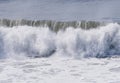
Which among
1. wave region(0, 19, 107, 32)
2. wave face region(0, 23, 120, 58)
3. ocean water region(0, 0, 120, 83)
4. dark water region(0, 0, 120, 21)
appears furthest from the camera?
dark water region(0, 0, 120, 21)

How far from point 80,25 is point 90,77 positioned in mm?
4403

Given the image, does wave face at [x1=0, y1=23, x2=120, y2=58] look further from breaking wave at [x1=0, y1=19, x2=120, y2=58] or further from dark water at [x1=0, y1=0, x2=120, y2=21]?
dark water at [x1=0, y1=0, x2=120, y2=21]

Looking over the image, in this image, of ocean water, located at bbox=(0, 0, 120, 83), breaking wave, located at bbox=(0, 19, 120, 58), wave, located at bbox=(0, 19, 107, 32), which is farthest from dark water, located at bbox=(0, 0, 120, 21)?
breaking wave, located at bbox=(0, 19, 120, 58)

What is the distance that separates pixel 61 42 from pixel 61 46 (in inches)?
9.6

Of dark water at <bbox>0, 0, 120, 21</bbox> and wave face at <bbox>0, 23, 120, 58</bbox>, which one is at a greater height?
dark water at <bbox>0, 0, 120, 21</bbox>

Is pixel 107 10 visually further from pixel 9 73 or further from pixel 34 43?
pixel 9 73

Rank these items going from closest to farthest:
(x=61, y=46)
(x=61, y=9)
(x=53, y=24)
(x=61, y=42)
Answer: (x=61, y=46)
(x=61, y=42)
(x=53, y=24)
(x=61, y=9)

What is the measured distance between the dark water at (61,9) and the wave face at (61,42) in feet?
5.55

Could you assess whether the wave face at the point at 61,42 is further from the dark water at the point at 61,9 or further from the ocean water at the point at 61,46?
the dark water at the point at 61,9

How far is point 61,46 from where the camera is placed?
18016 mm

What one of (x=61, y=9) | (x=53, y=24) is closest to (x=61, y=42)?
(x=53, y=24)

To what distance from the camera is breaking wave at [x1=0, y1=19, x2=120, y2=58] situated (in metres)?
17.5

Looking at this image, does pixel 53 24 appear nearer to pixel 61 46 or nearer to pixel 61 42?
pixel 61 42

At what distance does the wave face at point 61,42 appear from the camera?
17.5 m
